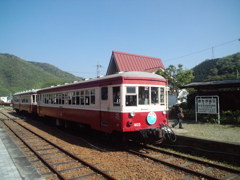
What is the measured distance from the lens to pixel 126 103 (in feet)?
25.8

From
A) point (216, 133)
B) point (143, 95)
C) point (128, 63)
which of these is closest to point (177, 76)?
point (128, 63)

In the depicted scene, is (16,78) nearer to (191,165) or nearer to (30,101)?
(30,101)

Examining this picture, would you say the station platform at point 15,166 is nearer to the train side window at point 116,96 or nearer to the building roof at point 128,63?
the train side window at point 116,96

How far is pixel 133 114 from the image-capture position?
7.82 meters

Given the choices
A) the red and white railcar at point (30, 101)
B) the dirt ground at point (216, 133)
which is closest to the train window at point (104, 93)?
the dirt ground at point (216, 133)

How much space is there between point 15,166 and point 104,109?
3780mm

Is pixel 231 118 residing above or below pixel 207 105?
below

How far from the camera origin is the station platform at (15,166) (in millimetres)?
5527

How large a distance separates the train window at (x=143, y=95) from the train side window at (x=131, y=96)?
0.23 m

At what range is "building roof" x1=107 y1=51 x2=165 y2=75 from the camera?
2430 centimetres

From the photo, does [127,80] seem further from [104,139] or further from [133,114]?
[104,139]

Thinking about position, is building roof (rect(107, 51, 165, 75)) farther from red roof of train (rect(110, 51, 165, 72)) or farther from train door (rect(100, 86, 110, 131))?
train door (rect(100, 86, 110, 131))

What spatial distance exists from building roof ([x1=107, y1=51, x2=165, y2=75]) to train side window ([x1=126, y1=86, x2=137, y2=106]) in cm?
1538

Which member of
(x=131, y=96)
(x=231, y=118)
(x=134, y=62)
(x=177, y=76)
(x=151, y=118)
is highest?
(x=134, y=62)
